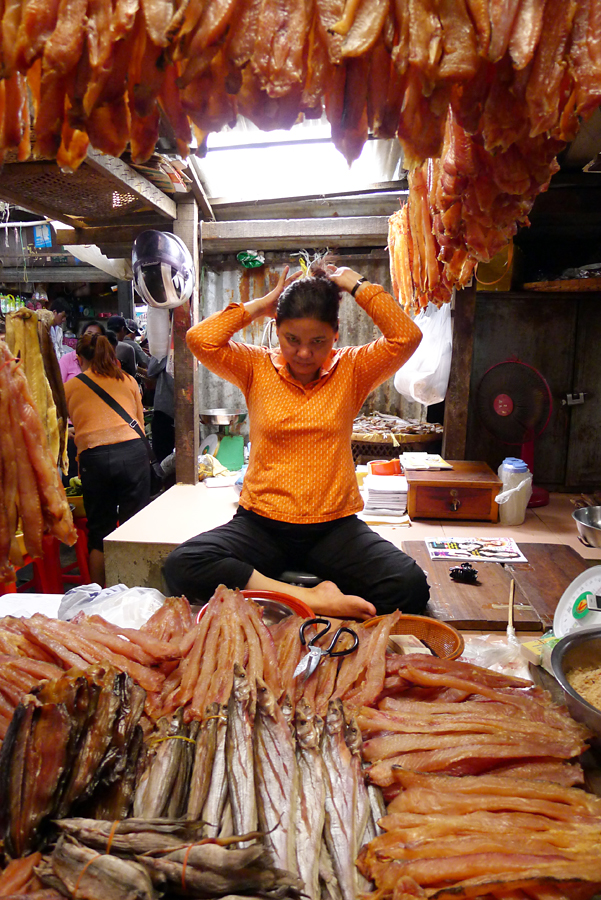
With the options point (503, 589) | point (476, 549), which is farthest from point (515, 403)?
point (503, 589)

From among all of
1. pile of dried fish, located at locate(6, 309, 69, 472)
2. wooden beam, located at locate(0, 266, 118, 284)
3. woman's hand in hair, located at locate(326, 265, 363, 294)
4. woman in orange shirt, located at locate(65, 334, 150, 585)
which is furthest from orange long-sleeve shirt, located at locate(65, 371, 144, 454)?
wooden beam, located at locate(0, 266, 118, 284)

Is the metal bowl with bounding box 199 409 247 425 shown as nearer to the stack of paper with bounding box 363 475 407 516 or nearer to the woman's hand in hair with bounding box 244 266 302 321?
the stack of paper with bounding box 363 475 407 516

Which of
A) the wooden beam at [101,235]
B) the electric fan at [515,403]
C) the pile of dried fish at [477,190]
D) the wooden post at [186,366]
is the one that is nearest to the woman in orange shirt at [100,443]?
the wooden post at [186,366]

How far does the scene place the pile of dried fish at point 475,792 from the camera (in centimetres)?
110

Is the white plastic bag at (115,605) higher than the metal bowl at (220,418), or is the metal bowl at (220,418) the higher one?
the metal bowl at (220,418)

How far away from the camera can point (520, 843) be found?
3.79 feet

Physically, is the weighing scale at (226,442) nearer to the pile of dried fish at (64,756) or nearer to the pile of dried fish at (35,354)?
the pile of dried fish at (35,354)

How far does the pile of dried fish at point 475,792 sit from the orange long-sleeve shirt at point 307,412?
5.58ft

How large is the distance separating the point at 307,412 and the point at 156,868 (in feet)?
8.38

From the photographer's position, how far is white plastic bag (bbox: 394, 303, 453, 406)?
5117mm

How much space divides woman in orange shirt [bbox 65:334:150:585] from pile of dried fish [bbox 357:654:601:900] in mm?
4051

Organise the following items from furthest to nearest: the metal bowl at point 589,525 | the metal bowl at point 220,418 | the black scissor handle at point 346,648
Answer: the metal bowl at point 220,418
the metal bowl at point 589,525
the black scissor handle at point 346,648

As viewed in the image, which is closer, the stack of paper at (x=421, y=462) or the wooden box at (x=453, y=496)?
the wooden box at (x=453, y=496)

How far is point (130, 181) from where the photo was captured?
4027 mm
